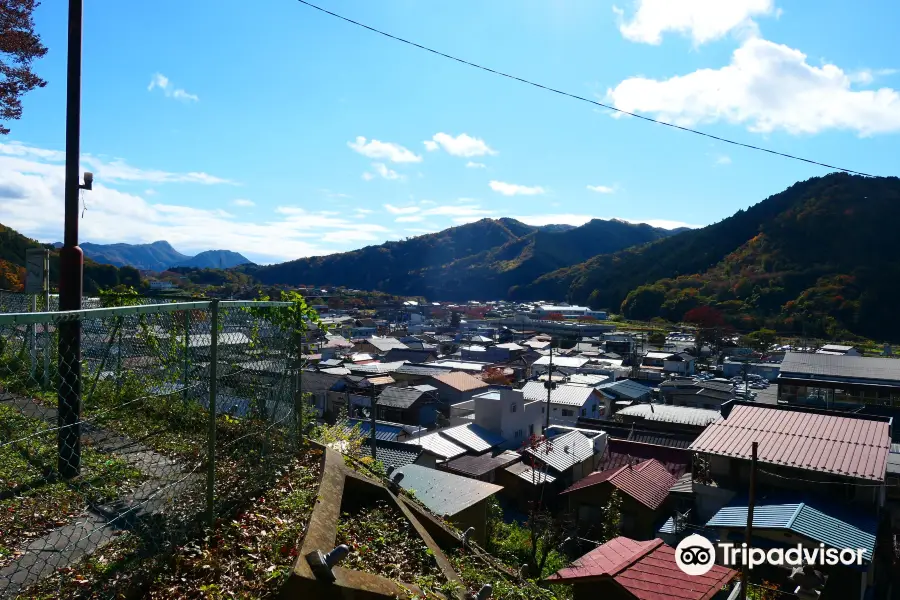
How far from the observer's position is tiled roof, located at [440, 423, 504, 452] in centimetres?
1549

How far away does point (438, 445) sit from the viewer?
14680mm

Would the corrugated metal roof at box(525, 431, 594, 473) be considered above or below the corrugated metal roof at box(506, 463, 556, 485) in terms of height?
above

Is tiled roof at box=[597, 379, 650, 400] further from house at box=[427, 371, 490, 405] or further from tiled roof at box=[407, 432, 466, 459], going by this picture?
tiled roof at box=[407, 432, 466, 459]

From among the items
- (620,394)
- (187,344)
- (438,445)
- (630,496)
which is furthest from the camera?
(620,394)

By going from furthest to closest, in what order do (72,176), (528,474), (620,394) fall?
(620,394), (528,474), (72,176)

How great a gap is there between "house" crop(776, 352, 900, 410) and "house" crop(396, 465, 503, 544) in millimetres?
13385

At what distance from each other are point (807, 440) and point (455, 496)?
671cm

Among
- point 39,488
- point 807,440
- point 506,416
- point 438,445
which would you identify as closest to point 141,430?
point 39,488

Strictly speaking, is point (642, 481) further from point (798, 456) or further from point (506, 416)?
point (506, 416)

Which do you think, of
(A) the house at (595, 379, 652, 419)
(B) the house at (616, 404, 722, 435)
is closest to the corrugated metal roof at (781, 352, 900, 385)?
(B) the house at (616, 404, 722, 435)

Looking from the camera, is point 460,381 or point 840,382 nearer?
point 840,382

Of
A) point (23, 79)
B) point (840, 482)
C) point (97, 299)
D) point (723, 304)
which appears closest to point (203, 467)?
point (97, 299)

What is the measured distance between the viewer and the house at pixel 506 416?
A: 16938 millimetres

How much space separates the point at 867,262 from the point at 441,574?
59.5 meters
